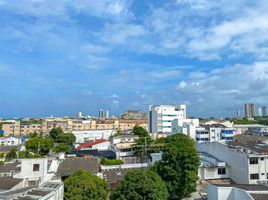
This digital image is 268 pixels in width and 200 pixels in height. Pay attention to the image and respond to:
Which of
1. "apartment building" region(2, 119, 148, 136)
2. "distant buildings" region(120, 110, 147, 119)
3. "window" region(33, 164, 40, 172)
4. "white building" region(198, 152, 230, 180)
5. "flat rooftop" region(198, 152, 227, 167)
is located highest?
"distant buildings" region(120, 110, 147, 119)

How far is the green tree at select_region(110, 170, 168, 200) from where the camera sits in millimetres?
16875

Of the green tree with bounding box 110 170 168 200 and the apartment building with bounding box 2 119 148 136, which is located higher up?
the apartment building with bounding box 2 119 148 136

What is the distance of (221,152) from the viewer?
28609mm

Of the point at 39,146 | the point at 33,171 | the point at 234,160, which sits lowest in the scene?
the point at 33,171

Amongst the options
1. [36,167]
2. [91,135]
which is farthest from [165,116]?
[36,167]

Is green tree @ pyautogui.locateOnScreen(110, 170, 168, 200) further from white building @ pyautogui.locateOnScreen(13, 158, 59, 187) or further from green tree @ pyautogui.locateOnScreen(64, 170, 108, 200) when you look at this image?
white building @ pyautogui.locateOnScreen(13, 158, 59, 187)

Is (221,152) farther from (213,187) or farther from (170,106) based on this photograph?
(170,106)

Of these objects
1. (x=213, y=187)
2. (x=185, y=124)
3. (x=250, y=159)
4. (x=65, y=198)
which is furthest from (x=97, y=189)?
(x=185, y=124)

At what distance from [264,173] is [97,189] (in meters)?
14.8

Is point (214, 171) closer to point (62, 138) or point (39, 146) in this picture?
point (39, 146)

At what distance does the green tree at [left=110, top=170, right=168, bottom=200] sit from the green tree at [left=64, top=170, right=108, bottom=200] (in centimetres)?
100

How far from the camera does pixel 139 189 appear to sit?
17000mm

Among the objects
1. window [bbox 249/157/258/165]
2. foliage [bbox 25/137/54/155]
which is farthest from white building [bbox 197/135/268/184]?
foliage [bbox 25/137/54/155]

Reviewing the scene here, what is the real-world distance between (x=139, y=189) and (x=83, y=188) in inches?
135
